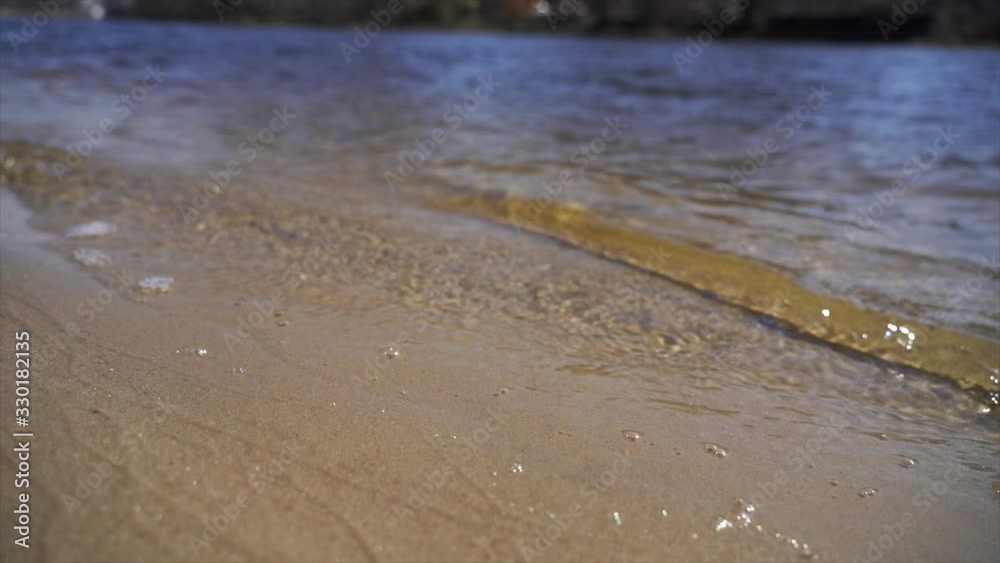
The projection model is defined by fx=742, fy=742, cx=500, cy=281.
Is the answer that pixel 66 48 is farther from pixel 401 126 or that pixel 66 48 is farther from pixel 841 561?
pixel 841 561

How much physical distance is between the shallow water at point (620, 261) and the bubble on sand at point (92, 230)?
0.07m

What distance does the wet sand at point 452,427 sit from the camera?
1567 millimetres

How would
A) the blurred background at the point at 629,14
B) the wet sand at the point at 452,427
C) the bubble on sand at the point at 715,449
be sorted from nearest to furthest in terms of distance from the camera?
the wet sand at the point at 452,427 → the bubble on sand at the point at 715,449 → the blurred background at the point at 629,14

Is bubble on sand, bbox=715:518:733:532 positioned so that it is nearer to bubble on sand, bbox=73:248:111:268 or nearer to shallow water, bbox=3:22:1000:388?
shallow water, bbox=3:22:1000:388

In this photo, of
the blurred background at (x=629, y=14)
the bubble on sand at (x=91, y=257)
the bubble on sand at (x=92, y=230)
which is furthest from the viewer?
the blurred background at (x=629, y=14)

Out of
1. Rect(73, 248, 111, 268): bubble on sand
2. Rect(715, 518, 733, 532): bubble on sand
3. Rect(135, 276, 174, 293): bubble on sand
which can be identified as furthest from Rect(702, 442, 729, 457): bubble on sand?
Rect(73, 248, 111, 268): bubble on sand

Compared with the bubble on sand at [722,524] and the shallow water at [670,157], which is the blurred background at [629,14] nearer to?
the shallow water at [670,157]

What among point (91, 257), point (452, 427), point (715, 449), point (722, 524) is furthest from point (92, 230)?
point (722, 524)

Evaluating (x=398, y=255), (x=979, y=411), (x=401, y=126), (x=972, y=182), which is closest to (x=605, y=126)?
(x=401, y=126)

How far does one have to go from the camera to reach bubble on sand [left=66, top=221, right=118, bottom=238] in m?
3.44

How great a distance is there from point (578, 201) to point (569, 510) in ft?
10.8

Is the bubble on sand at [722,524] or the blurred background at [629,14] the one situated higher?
the bubble on sand at [722,524]

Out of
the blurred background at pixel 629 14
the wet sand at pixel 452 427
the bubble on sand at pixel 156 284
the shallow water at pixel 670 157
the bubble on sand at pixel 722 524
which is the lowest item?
the blurred background at pixel 629 14

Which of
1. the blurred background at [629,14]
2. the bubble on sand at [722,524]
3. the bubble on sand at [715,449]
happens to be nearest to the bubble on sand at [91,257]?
the bubble on sand at [715,449]
